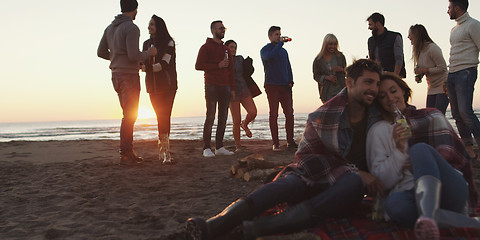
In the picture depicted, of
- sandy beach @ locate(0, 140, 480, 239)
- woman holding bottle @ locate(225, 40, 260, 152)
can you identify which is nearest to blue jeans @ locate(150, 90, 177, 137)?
sandy beach @ locate(0, 140, 480, 239)

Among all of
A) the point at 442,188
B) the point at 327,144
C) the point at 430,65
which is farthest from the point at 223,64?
the point at 442,188

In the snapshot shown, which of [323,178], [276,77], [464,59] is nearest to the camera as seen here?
[323,178]

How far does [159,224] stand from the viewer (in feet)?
9.68

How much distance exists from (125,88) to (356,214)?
152 inches

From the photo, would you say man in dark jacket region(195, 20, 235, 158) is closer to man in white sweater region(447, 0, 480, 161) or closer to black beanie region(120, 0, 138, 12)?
black beanie region(120, 0, 138, 12)

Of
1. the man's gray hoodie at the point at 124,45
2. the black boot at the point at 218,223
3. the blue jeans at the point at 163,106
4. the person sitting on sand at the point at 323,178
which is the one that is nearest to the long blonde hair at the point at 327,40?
the blue jeans at the point at 163,106

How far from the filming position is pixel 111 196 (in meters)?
3.94

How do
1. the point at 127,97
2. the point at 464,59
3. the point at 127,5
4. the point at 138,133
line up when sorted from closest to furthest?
the point at 464,59 → the point at 127,97 → the point at 127,5 → the point at 138,133

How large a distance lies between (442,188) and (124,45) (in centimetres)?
460

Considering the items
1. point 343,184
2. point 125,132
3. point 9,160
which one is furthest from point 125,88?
point 343,184

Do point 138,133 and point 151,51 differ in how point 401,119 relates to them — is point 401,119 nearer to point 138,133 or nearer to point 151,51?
point 151,51

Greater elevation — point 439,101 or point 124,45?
point 124,45

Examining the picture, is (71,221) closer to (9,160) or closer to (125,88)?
(125,88)

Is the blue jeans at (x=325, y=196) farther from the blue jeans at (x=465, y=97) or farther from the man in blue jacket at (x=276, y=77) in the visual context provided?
the man in blue jacket at (x=276, y=77)
